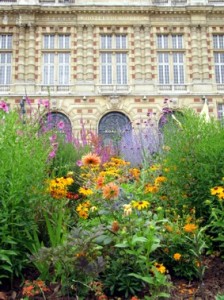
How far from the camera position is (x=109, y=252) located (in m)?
3.49

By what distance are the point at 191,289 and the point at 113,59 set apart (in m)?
17.6

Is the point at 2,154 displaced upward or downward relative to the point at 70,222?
upward

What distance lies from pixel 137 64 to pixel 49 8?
510 centimetres

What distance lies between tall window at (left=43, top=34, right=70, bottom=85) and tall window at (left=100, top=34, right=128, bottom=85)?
5.72ft

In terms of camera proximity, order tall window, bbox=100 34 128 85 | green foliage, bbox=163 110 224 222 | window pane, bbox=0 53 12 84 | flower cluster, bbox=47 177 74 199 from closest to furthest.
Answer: flower cluster, bbox=47 177 74 199
green foliage, bbox=163 110 224 222
window pane, bbox=0 53 12 84
tall window, bbox=100 34 128 85

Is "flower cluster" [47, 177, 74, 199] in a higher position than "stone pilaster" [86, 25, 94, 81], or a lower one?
lower

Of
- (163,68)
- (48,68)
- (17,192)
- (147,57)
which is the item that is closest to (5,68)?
(48,68)

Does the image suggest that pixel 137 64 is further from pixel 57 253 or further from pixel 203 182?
pixel 57 253

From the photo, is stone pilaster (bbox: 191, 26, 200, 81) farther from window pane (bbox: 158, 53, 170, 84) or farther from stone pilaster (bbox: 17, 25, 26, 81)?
stone pilaster (bbox: 17, 25, 26, 81)

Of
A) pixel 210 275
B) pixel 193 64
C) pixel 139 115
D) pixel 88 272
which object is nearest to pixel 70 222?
pixel 88 272

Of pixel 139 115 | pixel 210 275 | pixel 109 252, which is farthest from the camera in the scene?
pixel 139 115

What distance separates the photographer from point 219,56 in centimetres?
2045

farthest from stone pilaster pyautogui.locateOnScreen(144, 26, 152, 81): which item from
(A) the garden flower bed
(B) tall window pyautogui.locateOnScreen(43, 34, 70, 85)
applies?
(A) the garden flower bed

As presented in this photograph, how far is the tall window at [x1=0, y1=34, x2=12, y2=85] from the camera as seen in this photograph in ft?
65.0
